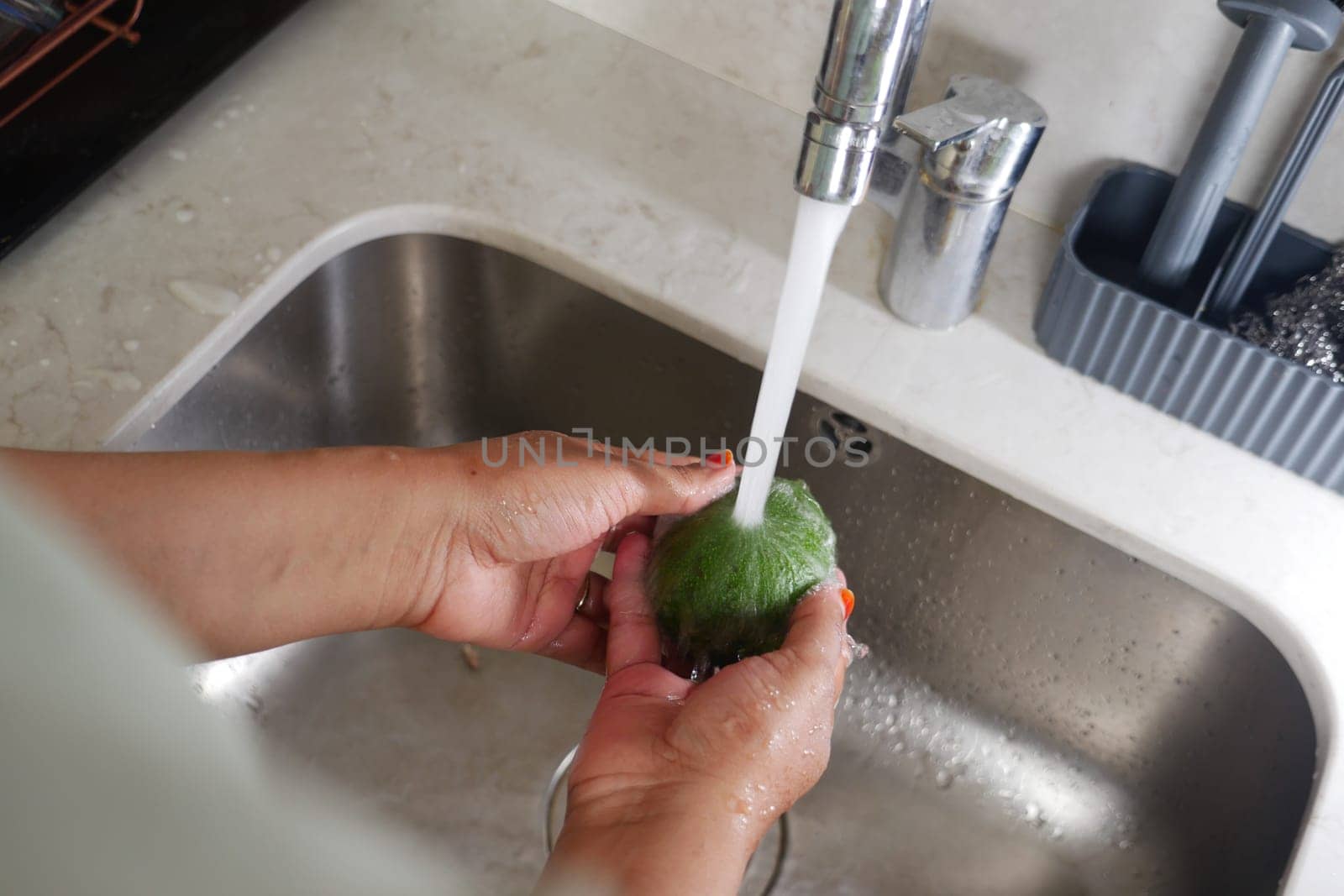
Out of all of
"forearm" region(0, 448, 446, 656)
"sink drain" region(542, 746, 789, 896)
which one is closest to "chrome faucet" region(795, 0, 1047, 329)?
"forearm" region(0, 448, 446, 656)

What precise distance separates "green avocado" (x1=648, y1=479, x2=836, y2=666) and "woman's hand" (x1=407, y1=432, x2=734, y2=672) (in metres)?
0.05

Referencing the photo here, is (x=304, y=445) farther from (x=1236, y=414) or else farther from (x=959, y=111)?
(x=1236, y=414)

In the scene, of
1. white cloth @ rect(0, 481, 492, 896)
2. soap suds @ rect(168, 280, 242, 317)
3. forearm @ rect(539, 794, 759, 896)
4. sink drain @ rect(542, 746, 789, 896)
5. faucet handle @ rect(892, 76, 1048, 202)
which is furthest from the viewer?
sink drain @ rect(542, 746, 789, 896)

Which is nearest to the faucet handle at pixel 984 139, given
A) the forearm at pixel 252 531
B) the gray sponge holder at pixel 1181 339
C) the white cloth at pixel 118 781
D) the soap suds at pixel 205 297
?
the gray sponge holder at pixel 1181 339

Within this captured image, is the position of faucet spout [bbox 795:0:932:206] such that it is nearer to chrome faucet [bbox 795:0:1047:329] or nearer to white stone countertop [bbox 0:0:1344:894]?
chrome faucet [bbox 795:0:1047:329]

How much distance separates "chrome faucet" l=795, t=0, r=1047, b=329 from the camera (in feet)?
2.24

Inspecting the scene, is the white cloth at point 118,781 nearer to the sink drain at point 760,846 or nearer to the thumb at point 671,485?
the thumb at point 671,485

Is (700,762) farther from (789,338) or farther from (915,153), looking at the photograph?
(915,153)

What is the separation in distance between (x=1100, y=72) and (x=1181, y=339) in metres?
0.26

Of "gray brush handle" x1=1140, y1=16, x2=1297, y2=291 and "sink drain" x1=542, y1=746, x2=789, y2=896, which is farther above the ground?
"gray brush handle" x1=1140, y1=16, x2=1297, y2=291

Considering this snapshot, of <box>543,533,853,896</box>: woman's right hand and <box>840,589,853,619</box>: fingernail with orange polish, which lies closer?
<box>543,533,853,896</box>: woman's right hand

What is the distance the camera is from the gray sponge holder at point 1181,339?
2.99 feet

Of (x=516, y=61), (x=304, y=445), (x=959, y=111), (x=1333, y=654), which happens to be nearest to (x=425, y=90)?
(x=516, y=61)

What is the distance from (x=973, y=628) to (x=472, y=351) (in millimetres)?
607
